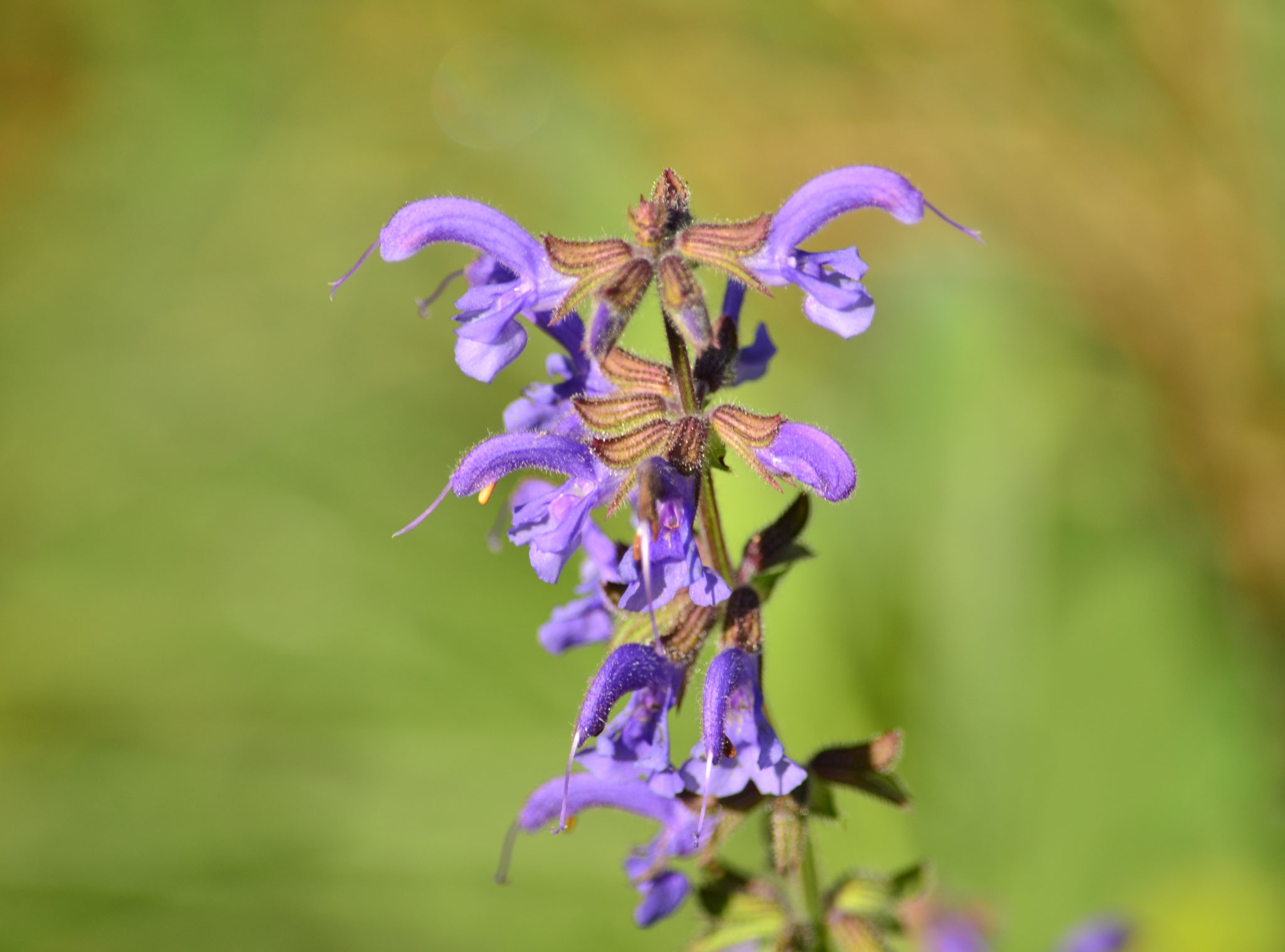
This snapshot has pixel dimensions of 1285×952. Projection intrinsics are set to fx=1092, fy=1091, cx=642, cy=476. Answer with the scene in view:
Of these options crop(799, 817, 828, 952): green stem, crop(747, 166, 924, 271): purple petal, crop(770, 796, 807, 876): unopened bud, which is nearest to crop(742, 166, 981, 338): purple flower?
crop(747, 166, 924, 271): purple petal

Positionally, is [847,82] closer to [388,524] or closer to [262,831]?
[388,524]

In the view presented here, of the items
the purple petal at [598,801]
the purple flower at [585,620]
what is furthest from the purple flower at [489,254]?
the purple petal at [598,801]

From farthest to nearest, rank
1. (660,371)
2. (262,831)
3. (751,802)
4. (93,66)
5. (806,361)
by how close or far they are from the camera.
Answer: (93,66)
(806,361)
(262,831)
(751,802)
(660,371)

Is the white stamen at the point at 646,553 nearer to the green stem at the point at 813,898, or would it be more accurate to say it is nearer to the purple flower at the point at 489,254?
the purple flower at the point at 489,254

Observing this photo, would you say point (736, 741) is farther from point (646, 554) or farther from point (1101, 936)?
point (1101, 936)

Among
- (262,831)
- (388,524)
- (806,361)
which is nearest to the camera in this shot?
(262,831)

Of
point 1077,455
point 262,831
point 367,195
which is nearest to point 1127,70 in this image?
point 1077,455

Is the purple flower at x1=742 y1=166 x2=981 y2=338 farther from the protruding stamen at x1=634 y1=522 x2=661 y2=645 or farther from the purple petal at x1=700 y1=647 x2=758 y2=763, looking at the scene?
the purple petal at x1=700 y1=647 x2=758 y2=763
